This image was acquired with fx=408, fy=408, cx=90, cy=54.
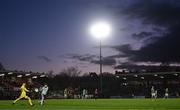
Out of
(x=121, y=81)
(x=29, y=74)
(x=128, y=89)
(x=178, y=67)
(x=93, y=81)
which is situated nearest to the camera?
(x=29, y=74)

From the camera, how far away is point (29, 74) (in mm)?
103062

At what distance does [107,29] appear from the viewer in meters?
77.4

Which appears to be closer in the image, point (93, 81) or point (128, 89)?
point (128, 89)

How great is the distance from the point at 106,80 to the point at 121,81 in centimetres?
961

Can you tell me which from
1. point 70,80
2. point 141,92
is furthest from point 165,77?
point 70,80

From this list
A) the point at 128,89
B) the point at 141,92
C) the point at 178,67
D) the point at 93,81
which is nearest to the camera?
the point at 141,92

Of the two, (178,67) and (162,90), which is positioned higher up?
(178,67)

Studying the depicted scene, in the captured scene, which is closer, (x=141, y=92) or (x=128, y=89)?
(x=141, y=92)

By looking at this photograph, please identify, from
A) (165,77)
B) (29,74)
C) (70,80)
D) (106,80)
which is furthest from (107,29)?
(70,80)

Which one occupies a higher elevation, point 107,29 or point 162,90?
point 107,29

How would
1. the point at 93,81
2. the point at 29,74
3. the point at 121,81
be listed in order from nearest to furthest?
1. the point at 29,74
2. the point at 121,81
3. the point at 93,81

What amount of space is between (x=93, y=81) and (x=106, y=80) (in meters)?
6.05

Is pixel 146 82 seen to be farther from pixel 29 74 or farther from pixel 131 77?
pixel 29 74

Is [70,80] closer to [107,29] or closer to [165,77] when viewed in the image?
[165,77]
